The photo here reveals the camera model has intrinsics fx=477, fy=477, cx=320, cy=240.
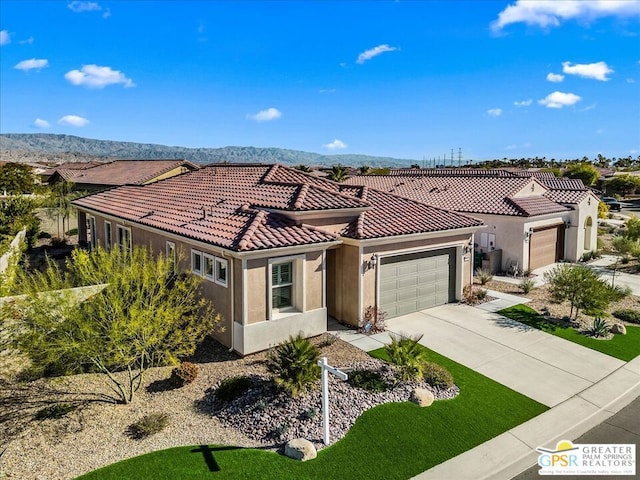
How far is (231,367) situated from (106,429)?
3632 millimetres

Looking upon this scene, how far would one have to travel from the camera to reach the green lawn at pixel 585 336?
14.6 m

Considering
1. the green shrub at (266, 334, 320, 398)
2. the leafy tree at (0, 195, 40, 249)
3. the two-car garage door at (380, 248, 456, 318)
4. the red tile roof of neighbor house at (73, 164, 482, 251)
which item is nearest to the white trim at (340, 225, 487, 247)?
the red tile roof of neighbor house at (73, 164, 482, 251)

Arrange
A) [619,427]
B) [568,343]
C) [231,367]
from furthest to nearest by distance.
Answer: [568,343] → [231,367] → [619,427]

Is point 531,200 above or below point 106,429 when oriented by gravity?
above

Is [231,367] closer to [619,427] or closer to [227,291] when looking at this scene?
[227,291]

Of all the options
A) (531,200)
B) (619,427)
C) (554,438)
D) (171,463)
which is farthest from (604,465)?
(531,200)

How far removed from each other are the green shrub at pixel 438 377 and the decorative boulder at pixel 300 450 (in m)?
4.00

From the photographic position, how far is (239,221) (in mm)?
15438

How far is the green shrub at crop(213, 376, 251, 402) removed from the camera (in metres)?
10.9

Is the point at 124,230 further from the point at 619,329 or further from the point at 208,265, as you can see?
the point at 619,329

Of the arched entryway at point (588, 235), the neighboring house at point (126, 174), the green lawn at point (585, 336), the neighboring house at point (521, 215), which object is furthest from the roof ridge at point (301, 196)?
the neighboring house at point (126, 174)

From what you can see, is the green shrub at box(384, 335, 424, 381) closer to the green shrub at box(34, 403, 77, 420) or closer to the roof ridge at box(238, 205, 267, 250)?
the roof ridge at box(238, 205, 267, 250)

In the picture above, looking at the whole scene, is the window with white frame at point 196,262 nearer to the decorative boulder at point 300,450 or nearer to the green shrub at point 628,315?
the decorative boulder at point 300,450

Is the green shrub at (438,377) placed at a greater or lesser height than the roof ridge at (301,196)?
lesser
